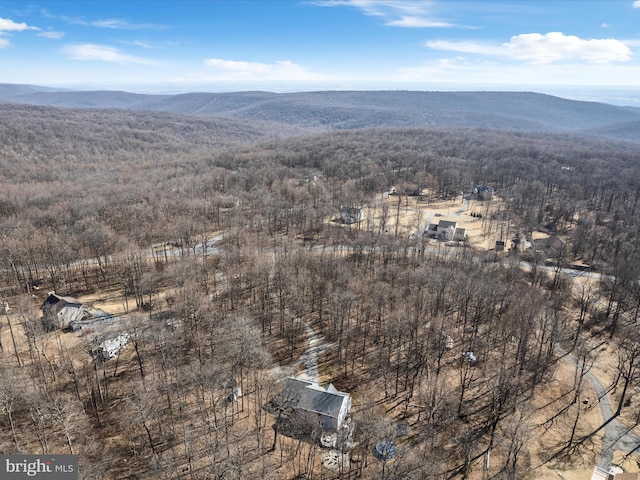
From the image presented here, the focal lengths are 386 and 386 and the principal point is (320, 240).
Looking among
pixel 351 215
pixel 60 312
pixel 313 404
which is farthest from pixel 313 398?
pixel 351 215

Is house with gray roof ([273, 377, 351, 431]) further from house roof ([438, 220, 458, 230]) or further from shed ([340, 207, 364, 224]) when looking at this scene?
shed ([340, 207, 364, 224])

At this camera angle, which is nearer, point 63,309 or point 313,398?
point 313,398

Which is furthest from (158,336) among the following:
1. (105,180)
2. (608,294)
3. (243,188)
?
(105,180)

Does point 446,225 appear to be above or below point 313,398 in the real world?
above

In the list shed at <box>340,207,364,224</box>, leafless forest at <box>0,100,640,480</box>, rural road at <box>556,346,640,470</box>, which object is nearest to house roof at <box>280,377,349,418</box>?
leafless forest at <box>0,100,640,480</box>

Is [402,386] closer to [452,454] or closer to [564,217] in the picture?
[452,454]

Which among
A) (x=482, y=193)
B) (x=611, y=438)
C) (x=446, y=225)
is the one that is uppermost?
(x=482, y=193)

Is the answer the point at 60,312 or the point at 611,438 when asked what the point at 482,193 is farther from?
the point at 60,312

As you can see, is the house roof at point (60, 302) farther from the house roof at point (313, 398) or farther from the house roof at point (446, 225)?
the house roof at point (446, 225)
